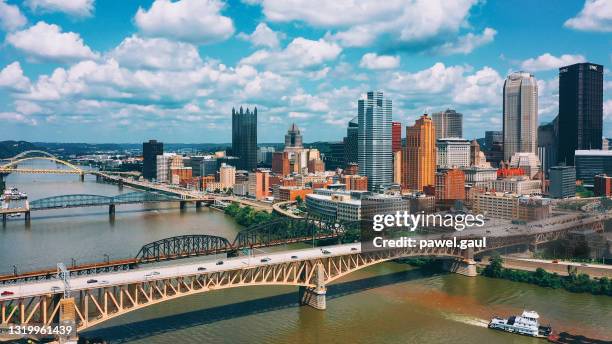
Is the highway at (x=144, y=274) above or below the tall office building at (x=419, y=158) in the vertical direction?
below

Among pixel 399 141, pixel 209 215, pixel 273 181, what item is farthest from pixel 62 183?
pixel 399 141

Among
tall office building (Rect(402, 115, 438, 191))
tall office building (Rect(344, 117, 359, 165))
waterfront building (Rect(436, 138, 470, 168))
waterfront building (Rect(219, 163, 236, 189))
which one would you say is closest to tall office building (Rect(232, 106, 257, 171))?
tall office building (Rect(344, 117, 359, 165))

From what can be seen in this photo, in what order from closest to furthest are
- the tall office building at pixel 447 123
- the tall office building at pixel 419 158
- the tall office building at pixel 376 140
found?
the tall office building at pixel 419 158 < the tall office building at pixel 376 140 < the tall office building at pixel 447 123

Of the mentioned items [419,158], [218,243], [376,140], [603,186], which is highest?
[376,140]

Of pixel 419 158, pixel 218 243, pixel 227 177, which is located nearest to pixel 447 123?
pixel 419 158

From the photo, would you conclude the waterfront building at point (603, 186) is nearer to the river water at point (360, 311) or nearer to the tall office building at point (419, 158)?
the tall office building at point (419, 158)

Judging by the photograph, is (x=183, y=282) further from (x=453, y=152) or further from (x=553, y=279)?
(x=453, y=152)

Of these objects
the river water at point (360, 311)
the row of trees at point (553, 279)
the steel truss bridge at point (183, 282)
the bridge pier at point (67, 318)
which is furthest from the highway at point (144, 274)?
the row of trees at point (553, 279)
